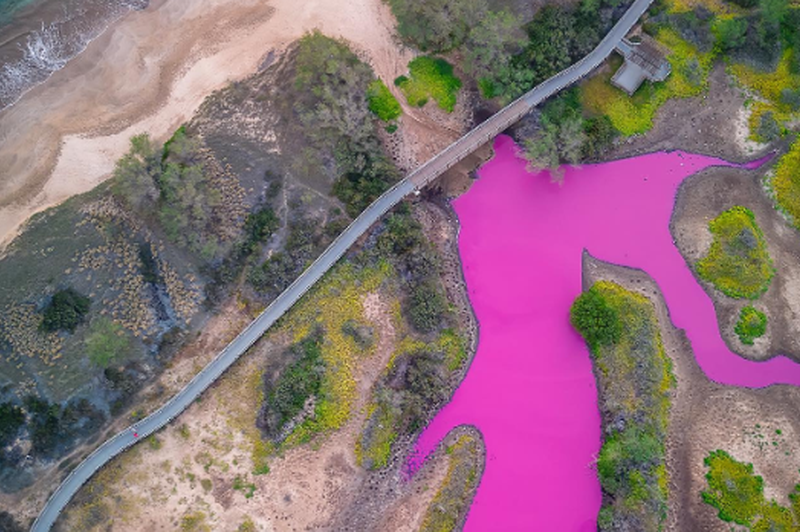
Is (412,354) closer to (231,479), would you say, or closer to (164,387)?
(231,479)

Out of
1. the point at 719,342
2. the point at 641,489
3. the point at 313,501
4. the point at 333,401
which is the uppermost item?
the point at 333,401

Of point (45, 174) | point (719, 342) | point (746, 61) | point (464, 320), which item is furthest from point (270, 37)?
point (719, 342)

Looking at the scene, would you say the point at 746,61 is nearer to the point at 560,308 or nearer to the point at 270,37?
the point at 560,308

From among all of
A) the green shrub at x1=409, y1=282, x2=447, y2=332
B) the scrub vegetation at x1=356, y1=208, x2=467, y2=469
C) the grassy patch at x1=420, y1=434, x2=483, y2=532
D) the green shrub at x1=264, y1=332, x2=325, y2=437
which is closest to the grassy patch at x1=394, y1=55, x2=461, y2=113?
the scrub vegetation at x1=356, y1=208, x2=467, y2=469

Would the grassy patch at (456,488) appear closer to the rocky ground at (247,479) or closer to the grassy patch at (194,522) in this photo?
the rocky ground at (247,479)

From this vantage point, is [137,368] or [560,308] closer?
[137,368]

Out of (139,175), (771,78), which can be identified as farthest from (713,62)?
(139,175)
